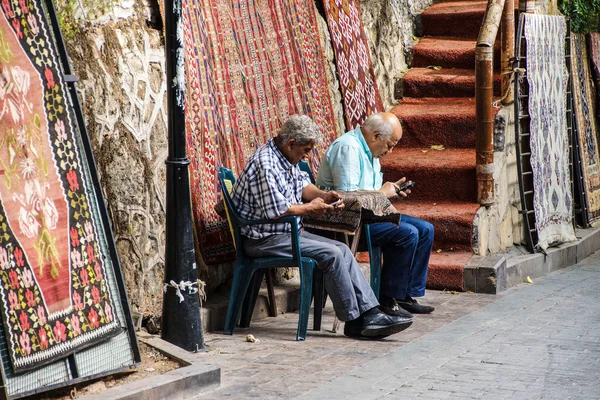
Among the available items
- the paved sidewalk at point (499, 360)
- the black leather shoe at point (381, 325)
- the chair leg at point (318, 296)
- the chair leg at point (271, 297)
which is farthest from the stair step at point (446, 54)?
the black leather shoe at point (381, 325)

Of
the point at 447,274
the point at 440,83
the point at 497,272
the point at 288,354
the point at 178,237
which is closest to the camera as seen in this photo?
the point at 178,237

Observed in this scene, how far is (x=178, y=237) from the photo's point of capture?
5801 mm

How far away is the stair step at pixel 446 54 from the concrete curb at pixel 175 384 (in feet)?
20.7

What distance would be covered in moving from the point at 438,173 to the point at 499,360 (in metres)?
3.62

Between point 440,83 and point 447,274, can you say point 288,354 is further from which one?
point 440,83

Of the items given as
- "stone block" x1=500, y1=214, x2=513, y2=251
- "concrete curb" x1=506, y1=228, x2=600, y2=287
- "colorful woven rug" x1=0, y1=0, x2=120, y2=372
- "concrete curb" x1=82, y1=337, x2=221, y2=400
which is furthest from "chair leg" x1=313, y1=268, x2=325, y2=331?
"stone block" x1=500, y1=214, x2=513, y2=251

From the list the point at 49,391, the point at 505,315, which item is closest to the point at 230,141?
the point at 505,315

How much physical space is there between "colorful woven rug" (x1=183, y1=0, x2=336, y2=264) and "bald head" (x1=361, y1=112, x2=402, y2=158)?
0.96 m

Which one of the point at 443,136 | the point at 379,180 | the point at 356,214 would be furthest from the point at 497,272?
the point at 356,214

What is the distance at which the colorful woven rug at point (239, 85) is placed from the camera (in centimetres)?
689

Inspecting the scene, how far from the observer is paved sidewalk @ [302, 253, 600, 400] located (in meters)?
5.14

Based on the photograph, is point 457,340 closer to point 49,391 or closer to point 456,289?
point 456,289

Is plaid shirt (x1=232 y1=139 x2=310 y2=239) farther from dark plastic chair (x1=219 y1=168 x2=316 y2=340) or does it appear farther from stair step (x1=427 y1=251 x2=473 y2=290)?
stair step (x1=427 y1=251 x2=473 y2=290)

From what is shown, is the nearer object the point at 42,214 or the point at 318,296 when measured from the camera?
the point at 42,214
